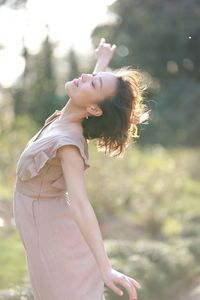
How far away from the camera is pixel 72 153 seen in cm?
271

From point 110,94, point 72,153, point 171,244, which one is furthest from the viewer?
point 171,244

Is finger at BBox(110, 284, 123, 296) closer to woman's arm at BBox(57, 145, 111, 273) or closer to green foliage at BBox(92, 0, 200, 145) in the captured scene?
woman's arm at BBox(57, 145, 111, 273)

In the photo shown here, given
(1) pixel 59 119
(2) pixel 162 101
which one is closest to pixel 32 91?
(2) pixel 162 101

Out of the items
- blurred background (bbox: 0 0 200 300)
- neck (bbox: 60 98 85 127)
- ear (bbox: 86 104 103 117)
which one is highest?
ear (bbox: 86 104 103 117)

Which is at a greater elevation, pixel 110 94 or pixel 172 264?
pixel 110 94

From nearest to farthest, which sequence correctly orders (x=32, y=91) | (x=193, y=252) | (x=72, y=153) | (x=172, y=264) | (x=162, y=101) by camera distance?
1. (x=72, y=153)
2. (x=172, y=264)
3. (x=193, y=252)
4. (x=162, y=101)
5. (x=32, y=91)

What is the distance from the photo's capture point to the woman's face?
2.84 metres

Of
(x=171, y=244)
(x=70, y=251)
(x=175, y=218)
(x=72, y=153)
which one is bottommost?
(x=175, y=218)

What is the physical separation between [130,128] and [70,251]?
1.76 ft

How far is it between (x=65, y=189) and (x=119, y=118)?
0.35 m

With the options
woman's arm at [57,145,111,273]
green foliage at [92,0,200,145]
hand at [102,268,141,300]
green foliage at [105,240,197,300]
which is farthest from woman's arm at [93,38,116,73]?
green foliage at [92,0,200,145]

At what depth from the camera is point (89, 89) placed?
9.34 ft

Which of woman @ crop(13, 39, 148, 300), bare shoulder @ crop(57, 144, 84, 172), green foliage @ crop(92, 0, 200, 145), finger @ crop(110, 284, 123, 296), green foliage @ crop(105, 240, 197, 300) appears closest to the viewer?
finger @ crop(110, 284, 123, 296)

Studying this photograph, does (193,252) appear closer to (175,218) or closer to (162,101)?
(175,218)
